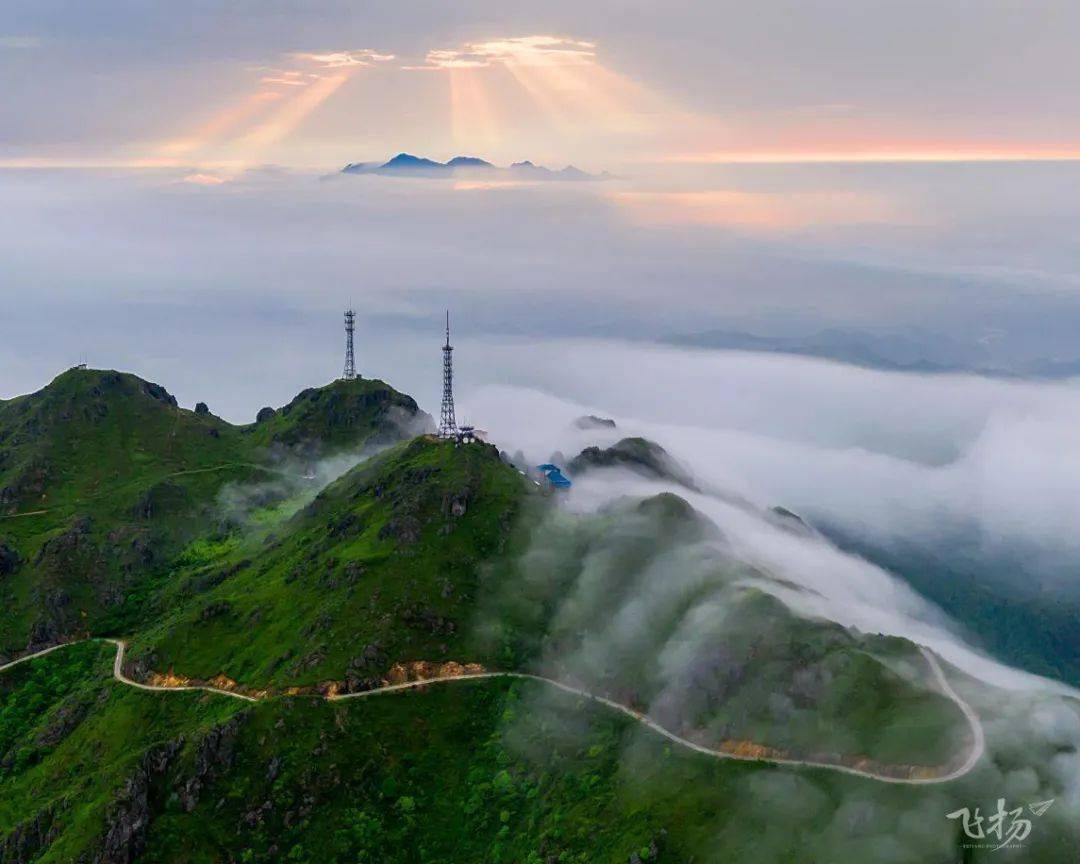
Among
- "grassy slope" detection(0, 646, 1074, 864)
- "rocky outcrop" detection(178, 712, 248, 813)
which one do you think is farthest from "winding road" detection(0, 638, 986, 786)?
"rocky outcrop" detection(178, 712, 248, 813)

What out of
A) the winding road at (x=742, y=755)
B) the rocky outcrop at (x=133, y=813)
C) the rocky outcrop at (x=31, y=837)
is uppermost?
the winding road at (x=742, y=755)

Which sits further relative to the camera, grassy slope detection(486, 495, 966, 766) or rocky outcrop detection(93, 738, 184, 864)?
rocky outcrop detection(93, 738, 184, 864)

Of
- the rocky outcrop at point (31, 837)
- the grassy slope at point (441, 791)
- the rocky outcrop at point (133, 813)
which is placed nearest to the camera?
the grassy slope at point (441, 791)

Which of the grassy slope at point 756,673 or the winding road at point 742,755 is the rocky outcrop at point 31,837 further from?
the grassy slope at point 756,673

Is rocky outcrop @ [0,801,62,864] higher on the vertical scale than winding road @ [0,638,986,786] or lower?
lower

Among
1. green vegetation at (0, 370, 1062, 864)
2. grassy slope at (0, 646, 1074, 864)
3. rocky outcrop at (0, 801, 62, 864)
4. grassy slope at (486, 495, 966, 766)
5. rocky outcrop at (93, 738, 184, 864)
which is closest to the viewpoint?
grassy slope at (0, 646, 1074, 864)

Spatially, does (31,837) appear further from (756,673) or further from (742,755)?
(756,673)

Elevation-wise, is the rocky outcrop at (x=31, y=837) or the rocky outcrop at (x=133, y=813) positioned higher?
the rocky outcrop at (x=133, y=813)

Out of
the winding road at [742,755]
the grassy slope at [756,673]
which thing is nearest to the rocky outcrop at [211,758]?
the winding road at [742,755]

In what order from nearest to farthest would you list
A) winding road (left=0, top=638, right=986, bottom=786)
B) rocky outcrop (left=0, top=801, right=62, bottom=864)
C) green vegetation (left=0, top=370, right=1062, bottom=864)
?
winding road (left=0, top=638, right=986, bottom=786)
green vegetation (left=0, top=370, right=1062, bottom=864)
rocky outcrop (left=0, top=801, right=62, bottom=864)

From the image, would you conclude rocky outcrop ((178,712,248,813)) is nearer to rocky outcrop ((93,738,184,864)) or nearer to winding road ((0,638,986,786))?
rocky outcrop ((93,738,184,864))

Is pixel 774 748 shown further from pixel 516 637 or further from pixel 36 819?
pixel 36 819

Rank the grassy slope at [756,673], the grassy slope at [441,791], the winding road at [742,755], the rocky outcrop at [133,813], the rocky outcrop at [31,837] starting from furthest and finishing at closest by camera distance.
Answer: the rocky outcrop at [31,837], the rocky outcrop at [133,813], the grassy slope at [756,673], the grassy slope at [441,791], the winding road at [742,755]
